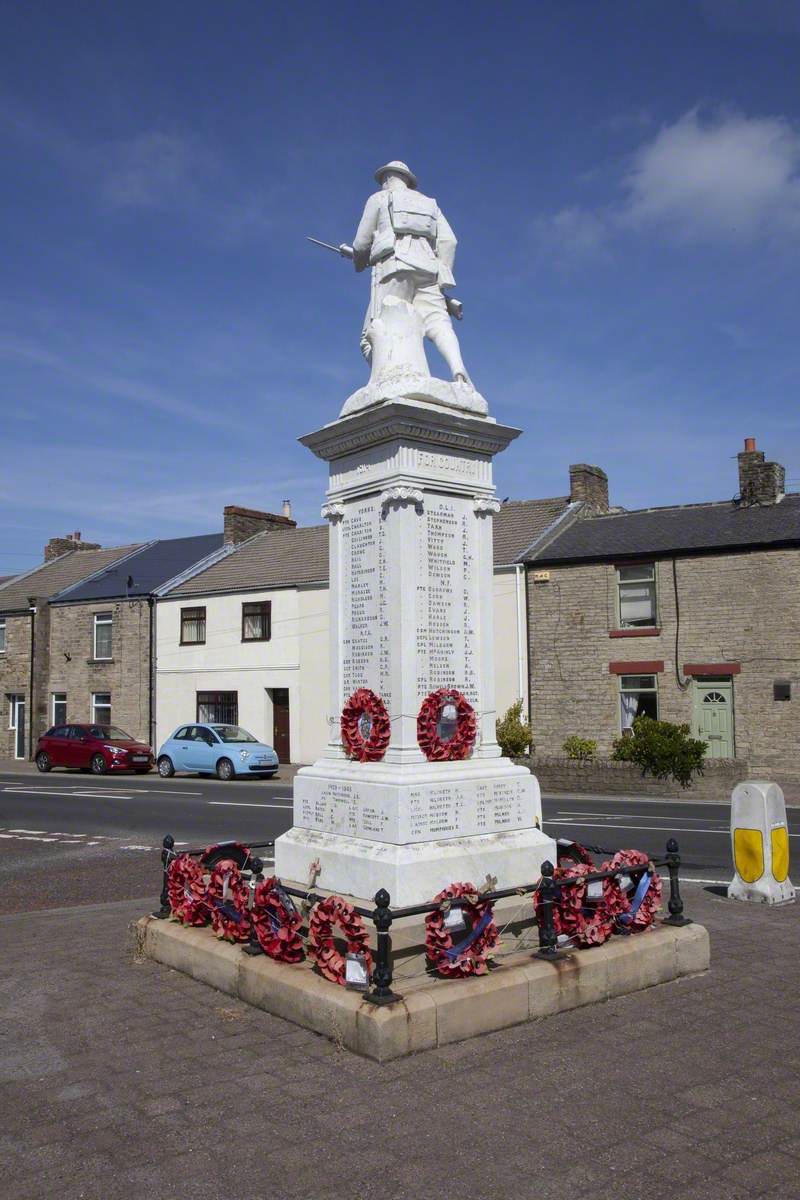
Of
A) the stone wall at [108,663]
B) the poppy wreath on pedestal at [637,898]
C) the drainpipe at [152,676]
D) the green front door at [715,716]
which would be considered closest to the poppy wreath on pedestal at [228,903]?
the poppy wreath on pedestal at [637,898]

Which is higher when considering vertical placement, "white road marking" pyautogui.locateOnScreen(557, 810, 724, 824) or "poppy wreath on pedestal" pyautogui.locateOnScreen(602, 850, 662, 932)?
"poppy wreath on pedestal" pyautogui.locateOnScreen(602, 850, 662, 932)

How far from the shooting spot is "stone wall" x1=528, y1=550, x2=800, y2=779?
917 inches

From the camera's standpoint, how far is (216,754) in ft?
89.1

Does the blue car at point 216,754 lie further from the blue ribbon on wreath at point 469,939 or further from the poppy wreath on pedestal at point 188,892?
the blue ribbon on wreath at point 469,939

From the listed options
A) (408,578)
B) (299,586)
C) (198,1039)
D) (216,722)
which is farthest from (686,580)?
(198,1039)

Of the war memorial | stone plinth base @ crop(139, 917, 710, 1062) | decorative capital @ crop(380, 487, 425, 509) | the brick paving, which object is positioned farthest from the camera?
decorative capital @ crop(380, 487, 425, 509)

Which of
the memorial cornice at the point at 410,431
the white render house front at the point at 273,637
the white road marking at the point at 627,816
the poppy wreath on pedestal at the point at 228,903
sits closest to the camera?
the poppy wreath on pedestal at the point at 228,903

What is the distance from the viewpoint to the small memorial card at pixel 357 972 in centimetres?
554

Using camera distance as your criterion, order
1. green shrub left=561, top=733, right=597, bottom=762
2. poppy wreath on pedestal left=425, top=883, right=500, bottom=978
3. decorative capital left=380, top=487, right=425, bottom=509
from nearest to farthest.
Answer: poppy wreath on pedestal left=425, top=883, right=500, bottom=978
decorative capital left=380, top=487, right=425, bottom=509
green shrub left=561, top=733, right=597, bottom=762

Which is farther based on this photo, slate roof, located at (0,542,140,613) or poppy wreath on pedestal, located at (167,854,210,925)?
slate roof, located at (0,542,140,613)

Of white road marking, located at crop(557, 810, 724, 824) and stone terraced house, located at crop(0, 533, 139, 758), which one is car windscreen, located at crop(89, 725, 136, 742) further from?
white road marking, located at crop(557, 810, 724, 824)

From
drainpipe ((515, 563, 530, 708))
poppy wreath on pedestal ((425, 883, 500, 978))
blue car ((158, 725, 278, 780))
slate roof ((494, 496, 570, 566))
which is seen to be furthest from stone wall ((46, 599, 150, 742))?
poppy wreath on pedestal ((425, 883, 500, 978))

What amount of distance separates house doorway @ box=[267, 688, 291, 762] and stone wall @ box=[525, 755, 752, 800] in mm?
9954

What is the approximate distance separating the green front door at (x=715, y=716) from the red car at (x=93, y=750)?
1632 centimetres
